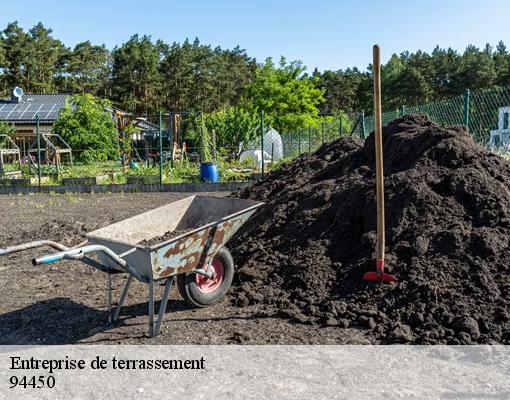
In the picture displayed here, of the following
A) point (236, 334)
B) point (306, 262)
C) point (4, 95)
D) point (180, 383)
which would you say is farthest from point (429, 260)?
point (4, 95)

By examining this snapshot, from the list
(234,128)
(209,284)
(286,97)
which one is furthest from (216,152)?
(286,97)

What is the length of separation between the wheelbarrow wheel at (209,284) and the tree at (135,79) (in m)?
55.3

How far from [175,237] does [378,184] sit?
1.57 meters

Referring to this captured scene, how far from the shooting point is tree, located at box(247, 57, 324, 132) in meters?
42.3

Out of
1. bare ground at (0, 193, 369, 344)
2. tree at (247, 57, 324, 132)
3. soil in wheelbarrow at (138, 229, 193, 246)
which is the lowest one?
bare ground at (0, 193, 369, 344)

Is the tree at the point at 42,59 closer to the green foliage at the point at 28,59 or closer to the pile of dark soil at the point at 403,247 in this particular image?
the green foliage at the point at 28,59

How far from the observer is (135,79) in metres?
58.4

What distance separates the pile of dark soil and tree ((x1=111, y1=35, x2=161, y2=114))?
179 ft

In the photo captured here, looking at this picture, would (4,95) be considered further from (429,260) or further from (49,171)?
(429,260)

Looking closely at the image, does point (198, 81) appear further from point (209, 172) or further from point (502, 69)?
point (209, 172)

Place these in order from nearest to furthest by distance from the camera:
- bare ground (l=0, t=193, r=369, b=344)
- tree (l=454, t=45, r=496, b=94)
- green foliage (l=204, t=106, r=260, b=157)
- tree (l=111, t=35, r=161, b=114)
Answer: bare ground (l=0, t=193, r=369, b=344), green foliage (l=204, t=106, r=260, b=157), tree (l=111, t=35, r=161, b=114), tree (l=454, t=45, r=496, b=94)

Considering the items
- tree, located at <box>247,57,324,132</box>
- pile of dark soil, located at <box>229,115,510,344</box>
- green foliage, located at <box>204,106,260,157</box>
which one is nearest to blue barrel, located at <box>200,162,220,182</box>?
pile of dark soil, located at <box>229,115,510,344</box>

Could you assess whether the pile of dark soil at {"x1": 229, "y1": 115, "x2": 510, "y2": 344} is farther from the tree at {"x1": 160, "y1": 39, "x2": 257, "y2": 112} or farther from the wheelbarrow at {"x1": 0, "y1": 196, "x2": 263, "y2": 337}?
the tree at {"x1": 160, "y1": 39, "x2": 257, "y2": 112}

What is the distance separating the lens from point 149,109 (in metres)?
59.8
